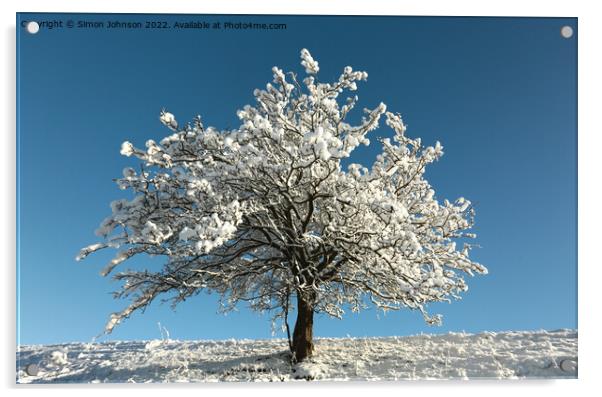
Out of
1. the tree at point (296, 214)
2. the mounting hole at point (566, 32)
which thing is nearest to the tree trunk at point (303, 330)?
the tree at point (296, 214)

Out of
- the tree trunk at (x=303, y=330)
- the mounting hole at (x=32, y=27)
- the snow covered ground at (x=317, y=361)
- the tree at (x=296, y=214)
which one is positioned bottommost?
the snow covered ground at (x=317, y=361)

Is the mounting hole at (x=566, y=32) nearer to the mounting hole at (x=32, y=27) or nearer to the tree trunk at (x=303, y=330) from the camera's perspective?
the tree trunk at (x=303, y=330)

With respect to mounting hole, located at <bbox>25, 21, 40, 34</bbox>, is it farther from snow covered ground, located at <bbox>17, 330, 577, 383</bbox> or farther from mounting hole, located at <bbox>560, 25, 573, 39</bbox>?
mounting hole, located at <bbox>560, 25, 573, 39</bbox>

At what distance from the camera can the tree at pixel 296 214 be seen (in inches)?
300

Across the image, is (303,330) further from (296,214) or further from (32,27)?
(32,27)

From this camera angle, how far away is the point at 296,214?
861 cm

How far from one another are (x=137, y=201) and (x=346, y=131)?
3.57 m

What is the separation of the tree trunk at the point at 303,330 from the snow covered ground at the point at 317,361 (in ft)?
0.72

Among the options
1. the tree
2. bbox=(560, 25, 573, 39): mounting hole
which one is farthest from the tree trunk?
bbox=(560, 25, 573, 39): mounting hole

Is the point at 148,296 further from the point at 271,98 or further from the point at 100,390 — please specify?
the point at 271,98

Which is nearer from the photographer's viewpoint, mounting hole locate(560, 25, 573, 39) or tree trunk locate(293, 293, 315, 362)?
mounting hole locate(560, 25, 573, 39)

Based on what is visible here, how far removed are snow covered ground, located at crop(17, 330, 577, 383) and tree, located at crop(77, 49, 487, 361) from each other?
0.74m

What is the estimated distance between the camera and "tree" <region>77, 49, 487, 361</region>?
7.61 metres

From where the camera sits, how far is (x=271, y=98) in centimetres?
873
